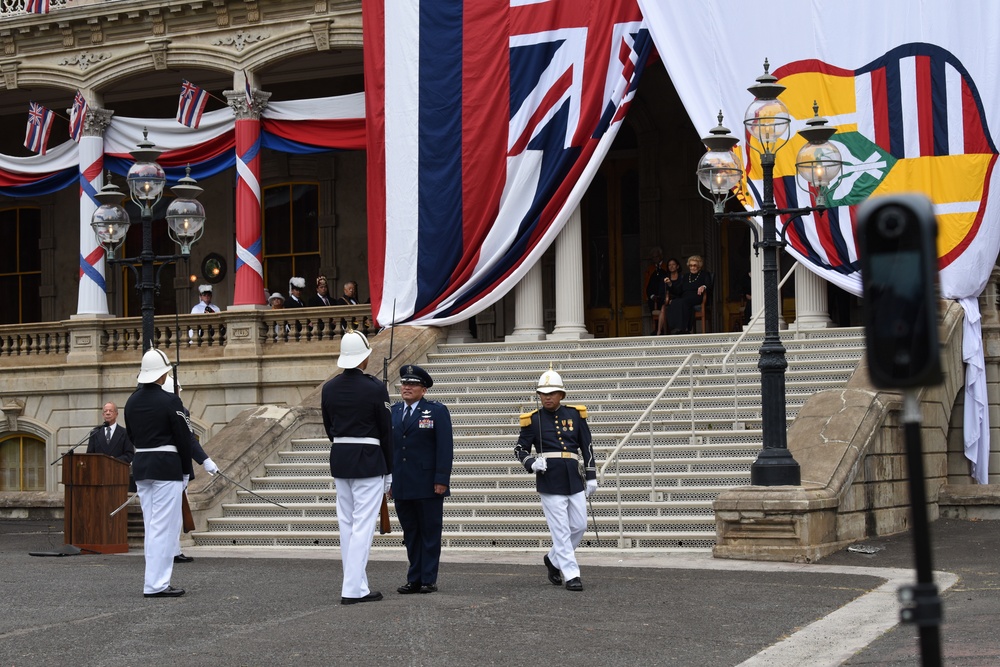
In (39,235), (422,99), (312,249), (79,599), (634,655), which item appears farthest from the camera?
(39,235)


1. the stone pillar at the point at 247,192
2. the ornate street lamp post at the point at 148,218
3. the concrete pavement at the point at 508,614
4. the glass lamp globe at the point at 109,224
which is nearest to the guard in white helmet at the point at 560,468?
the concrete pavement at the point at 508,614

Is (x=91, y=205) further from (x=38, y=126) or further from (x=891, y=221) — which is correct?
(x=891, y=221)

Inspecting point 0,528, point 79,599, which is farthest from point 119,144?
point 79,599

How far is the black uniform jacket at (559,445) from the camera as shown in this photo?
1182cm

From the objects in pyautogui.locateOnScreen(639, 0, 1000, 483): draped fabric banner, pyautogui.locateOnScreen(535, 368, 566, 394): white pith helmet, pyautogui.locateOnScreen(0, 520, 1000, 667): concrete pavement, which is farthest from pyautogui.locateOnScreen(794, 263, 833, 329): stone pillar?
pyautogui.locateOnScreen(535, 368, 566, 394): white pith helmet

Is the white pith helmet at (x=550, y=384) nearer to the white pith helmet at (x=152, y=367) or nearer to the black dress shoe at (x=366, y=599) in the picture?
the black dress shoe at (x=366, y=599)

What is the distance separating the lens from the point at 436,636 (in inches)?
366

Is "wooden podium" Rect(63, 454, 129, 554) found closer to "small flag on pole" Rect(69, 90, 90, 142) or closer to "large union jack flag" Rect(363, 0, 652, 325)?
"large union jack flag" Rect(363, 0, 652, 325)

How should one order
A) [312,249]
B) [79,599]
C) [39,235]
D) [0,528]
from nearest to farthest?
[79,599]
[0,528]
[312,249]
[39,235]

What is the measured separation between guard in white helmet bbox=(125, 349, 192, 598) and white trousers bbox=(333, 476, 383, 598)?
4.86 ft

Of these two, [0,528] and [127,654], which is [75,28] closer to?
[0,528]

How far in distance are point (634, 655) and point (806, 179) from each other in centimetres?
748

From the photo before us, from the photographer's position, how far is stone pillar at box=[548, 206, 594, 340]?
23547mm

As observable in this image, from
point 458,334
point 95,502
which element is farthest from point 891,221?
point 458,334
